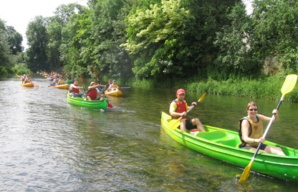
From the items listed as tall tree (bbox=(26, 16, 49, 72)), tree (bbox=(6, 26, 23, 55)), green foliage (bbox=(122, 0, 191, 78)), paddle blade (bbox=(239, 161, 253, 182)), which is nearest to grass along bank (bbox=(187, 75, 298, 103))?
green foliage (bbox=(122, 0, 191, 78))

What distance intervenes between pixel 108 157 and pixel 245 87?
50.6 ft

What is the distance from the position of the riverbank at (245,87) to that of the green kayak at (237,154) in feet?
35.7

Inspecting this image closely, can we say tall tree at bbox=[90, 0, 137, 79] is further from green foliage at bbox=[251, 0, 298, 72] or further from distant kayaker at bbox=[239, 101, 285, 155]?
distant kayaker at bbox=[239, 101, 285, 155]

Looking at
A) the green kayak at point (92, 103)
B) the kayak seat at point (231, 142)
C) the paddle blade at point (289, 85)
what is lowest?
the kayak seat at point (231, 142)

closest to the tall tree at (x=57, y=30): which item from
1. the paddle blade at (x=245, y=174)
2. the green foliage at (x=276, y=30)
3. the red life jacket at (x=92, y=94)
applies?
the green foliage at (x=276, y=30)

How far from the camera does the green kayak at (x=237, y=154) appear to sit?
5379mm

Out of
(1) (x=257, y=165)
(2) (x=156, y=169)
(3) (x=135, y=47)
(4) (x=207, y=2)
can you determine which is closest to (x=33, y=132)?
(2) (x=156, y=169)

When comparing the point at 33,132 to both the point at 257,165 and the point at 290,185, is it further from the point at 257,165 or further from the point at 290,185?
the point at 290,185

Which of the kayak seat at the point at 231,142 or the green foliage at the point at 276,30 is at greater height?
the green foliage at the point at 276,30

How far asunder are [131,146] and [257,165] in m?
3.36

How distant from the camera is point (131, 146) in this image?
7.73m

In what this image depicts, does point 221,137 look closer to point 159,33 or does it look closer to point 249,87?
point 249,87

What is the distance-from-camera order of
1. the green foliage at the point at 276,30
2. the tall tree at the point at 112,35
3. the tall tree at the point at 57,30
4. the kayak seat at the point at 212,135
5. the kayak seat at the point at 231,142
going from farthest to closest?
the tall tree at the point at 57,30, the tall tree at the point at 112,35, the green foliage at the point at 276,30, the kayak seat at the point at 212,135, the kayak seat at the point at 231,142

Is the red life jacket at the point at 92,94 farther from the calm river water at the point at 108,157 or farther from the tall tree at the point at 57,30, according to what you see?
the tall tree at the point at 57,30
